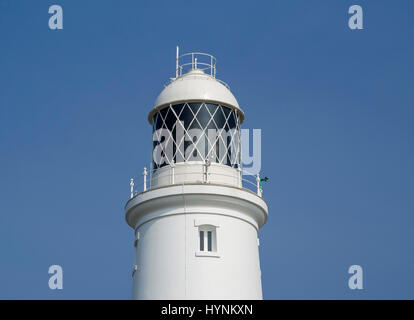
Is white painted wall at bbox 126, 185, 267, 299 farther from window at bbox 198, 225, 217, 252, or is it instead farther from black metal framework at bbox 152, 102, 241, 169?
black metal framework at bbox 152, 102, 241, 169

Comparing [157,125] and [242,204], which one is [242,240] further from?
[157,125]

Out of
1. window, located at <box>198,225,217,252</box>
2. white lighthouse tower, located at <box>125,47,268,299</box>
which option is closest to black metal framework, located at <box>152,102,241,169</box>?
white lighthouse tower, located at <box>125,47,268,299</box>

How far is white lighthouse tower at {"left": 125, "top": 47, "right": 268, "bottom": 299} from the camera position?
90.6ft

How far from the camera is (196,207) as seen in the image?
92.9 feet

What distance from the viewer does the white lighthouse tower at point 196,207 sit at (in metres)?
27.6

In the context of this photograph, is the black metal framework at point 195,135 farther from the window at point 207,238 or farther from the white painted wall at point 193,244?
the window at point 207,238

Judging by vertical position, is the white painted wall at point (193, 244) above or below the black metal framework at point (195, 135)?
below

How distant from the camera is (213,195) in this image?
28.3m

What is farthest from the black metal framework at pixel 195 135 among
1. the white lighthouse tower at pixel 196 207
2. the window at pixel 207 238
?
the window at pixel 207 238

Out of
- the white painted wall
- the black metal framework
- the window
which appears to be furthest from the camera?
the black metal framework

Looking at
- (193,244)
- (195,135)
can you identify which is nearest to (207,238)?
(193,244)
